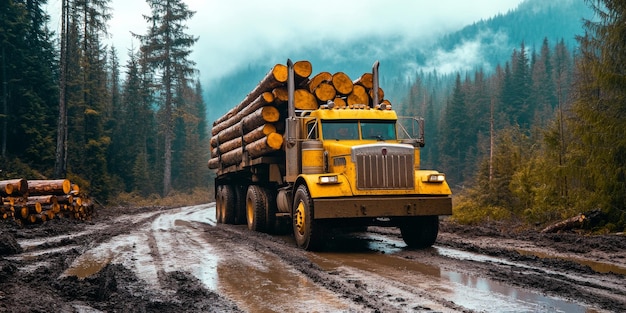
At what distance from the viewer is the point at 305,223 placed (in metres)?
9.11

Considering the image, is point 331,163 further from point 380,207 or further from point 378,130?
point 380,207

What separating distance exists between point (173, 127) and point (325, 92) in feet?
113

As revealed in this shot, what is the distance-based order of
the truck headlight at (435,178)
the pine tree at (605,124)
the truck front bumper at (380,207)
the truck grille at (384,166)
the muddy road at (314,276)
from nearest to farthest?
the muddy road at (314,276)
the truck front bumper at (380,207)
the truck grille at (384,166)
the truck headlight at (435,178)
the pine tree at (605,124)

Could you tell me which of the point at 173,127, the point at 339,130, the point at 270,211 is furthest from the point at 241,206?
the point at 173,127

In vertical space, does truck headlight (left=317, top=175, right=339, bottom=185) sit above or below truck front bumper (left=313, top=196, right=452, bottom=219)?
above

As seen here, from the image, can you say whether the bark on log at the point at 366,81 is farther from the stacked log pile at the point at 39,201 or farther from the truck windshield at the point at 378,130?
the stacked log pile at the point at 39,201

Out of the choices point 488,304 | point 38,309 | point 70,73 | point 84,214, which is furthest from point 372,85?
point 70,73

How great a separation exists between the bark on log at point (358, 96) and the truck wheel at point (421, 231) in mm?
3437

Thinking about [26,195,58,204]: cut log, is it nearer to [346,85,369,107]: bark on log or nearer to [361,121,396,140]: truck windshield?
[346,85,369,107]: bark on log

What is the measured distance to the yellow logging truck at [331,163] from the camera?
349 inches

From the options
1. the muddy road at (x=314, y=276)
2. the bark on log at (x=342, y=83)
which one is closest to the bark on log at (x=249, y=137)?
the bark on log at (x=342, y=83)

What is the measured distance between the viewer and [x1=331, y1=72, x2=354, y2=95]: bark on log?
1173 cm

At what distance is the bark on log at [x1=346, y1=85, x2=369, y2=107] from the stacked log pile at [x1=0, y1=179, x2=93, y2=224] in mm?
9928

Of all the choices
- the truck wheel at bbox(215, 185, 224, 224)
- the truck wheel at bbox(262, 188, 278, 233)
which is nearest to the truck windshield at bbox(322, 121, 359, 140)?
the truck wheel at bbox(262, 188, 278, 233)
